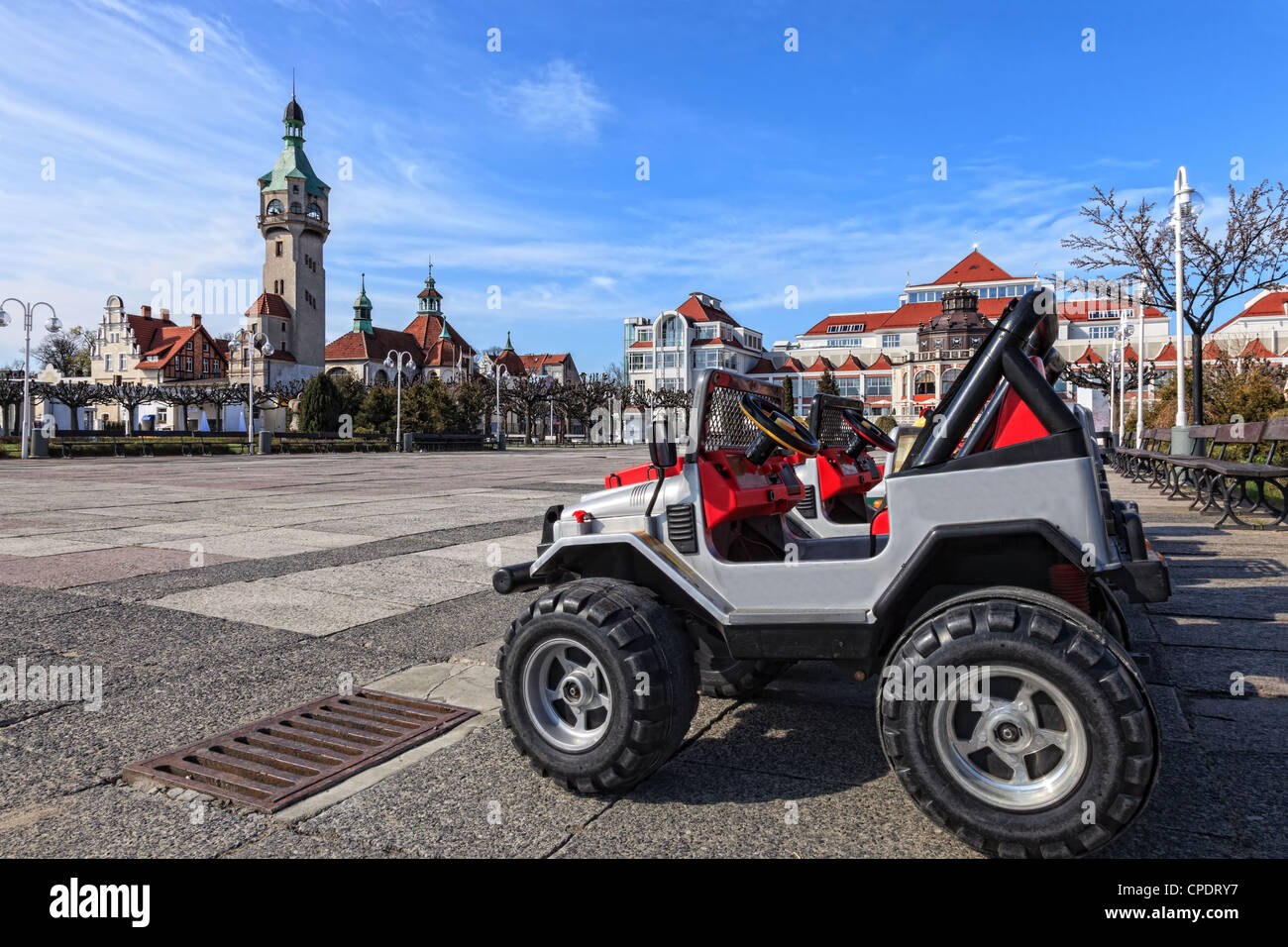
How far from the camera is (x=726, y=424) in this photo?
3.62m

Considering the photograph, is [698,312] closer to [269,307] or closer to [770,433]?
[269,307]

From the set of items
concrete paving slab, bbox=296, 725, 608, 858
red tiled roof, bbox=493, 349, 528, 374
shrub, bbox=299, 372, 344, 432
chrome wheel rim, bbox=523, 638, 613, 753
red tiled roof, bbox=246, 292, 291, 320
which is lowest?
concrete paving slab, bbox=296, 725, 608, 858

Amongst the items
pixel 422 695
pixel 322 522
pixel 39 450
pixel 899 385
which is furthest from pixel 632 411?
pixel 422 695

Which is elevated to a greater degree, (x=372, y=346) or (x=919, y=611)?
(x=372, y=346)

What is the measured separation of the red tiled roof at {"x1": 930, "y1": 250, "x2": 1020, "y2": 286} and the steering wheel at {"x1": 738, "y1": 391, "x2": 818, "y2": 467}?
127 m

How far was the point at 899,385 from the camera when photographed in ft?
375

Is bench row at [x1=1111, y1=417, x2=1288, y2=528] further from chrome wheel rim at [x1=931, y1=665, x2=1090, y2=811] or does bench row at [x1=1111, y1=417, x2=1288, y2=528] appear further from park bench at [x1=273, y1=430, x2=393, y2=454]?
park bench at [x1=273, y1=430, x2=393, y2=454]

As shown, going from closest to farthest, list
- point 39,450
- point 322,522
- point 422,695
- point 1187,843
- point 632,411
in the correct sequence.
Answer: point 1187,843
point 422,695
point 322,522
point 39,450
point 632,411

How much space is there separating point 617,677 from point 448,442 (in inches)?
2075

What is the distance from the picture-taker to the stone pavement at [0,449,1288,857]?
2768 mm

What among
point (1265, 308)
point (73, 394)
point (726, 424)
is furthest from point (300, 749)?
point (1265, 308)

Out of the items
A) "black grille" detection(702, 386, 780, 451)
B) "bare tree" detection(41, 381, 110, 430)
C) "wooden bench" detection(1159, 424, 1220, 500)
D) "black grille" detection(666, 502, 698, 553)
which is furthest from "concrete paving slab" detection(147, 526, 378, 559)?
"bare tree" detection(41, 381, 110, 430)
